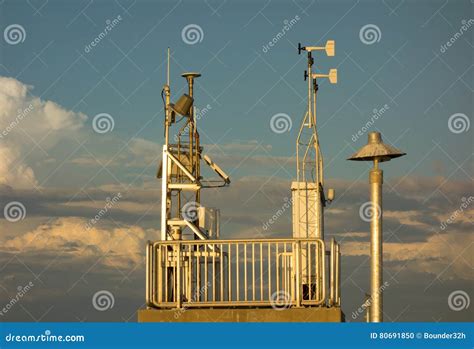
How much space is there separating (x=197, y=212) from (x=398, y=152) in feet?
20.7

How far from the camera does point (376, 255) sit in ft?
59.0

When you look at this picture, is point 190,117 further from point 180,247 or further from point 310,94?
point 180,247

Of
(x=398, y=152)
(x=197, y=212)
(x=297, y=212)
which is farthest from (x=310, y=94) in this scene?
(x=398, y=152)

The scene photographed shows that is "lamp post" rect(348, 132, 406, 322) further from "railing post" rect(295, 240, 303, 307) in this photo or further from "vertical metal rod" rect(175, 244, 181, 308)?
"vertical metal rod" rect(175, 244, 181, 308)

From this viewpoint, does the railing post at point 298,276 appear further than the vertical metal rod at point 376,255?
Yes

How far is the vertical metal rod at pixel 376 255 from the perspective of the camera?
17.9 metres

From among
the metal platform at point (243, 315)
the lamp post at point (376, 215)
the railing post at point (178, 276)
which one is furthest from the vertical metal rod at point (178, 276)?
the lamp post at point (376, 215)

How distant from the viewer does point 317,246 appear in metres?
18.6
